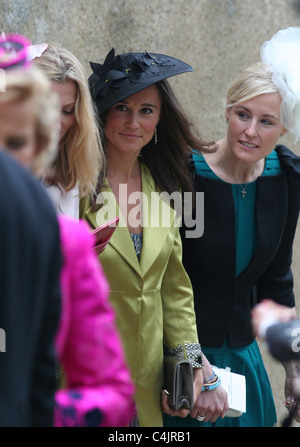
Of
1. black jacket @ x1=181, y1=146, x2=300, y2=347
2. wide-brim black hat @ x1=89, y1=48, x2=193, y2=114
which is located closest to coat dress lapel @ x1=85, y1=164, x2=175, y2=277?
black jacket @ x1=181, y1=146, x2=300, y2=347

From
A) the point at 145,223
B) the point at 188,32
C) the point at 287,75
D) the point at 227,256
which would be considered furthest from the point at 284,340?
the point at 188,32

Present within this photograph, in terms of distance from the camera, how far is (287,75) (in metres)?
3.04

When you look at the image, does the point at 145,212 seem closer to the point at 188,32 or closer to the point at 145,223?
the point at 145,223

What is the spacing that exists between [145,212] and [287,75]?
774 millimetres

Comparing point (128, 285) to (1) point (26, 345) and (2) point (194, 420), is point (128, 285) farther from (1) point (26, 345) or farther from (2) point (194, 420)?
(1) point (26, 345)

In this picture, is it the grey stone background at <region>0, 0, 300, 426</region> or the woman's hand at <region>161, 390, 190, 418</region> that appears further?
the grey stone background at <region>0, 0, 300, 426</region>

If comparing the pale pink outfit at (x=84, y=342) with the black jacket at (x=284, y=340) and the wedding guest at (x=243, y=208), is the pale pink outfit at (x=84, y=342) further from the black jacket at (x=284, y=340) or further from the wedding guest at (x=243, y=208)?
the wedding guest at (x=243, y=208)

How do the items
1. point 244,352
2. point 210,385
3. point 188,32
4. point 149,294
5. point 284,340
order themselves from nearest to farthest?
point 284,340 → point 149,294 → point 210,385 → point 244,352 → point 188,32

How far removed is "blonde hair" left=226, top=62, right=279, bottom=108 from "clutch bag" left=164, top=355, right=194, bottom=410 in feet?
3.28

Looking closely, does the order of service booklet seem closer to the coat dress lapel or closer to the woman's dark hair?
the coat dress lapel

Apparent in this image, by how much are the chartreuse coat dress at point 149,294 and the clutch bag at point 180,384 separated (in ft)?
0.16

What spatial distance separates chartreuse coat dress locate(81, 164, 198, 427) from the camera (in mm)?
2662

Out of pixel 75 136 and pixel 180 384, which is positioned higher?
pixel 75 136

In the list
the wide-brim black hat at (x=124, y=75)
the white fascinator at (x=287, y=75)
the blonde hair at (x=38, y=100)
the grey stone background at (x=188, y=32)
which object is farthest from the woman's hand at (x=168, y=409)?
the blonde hair at (x=38, y=100)
